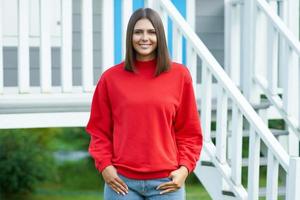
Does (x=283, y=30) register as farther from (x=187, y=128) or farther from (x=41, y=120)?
(x=187, y=128)

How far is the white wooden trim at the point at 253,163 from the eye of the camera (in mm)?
5648

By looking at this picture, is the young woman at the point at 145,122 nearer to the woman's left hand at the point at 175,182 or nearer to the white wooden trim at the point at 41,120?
the woman's left hand at the point at 175,182

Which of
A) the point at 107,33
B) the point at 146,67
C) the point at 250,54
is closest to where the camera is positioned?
the point at 146,67

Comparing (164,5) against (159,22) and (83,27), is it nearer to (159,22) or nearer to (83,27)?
(83,27)

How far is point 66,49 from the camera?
272 inches

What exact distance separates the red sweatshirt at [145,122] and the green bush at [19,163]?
917 cm

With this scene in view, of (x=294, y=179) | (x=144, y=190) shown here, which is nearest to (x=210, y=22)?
(x=294, y=179)

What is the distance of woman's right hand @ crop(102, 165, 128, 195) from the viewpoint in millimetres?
4289

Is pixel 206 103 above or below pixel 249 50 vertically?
below

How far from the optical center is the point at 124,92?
432 centimetres

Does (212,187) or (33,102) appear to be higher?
(33,102)

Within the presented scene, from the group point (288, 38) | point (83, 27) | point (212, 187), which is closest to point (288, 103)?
point (288, 38)

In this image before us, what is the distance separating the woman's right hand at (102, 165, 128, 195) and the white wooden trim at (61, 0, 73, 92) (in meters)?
2.62

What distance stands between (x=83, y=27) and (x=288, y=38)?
1650 millimetres
